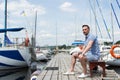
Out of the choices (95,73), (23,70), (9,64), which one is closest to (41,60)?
(23,70)

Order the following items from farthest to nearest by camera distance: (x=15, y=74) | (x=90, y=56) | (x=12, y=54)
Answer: (x=15, y=74), (x=12, y=54), (x=90, y=56)

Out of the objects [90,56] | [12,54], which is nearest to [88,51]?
[90,56]

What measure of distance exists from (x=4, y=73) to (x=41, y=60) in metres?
19.5

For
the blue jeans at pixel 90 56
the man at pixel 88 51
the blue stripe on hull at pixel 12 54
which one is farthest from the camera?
the blue stripe on hull at pixel 12 54

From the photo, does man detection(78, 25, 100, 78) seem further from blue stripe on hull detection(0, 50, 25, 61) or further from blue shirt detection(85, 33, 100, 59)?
blue stripe on hull detection(0, 50, 25, 61)

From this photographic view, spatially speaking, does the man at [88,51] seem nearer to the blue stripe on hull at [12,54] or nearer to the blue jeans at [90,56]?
the blue jeans at [90,56]

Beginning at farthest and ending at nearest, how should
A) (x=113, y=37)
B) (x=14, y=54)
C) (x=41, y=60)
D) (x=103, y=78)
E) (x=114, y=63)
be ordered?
1. (x=41, y=60)
2. (x=113, y=37)
3. (x=114, y=63)
4. (x=14, y=54)
5. (x=103, y=78)

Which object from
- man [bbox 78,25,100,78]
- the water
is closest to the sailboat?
the water

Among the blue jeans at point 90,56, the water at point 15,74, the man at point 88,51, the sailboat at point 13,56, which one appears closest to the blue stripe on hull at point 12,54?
the sailboat at point 13,56

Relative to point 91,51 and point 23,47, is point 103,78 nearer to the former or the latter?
point 91,51

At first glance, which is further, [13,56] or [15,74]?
[15,74]

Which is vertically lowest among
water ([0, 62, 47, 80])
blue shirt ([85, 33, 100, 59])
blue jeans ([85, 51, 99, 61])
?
water ([0, 62, 47, 80])

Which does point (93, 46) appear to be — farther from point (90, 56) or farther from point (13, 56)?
point (13, 56)

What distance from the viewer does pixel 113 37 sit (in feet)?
92.6
